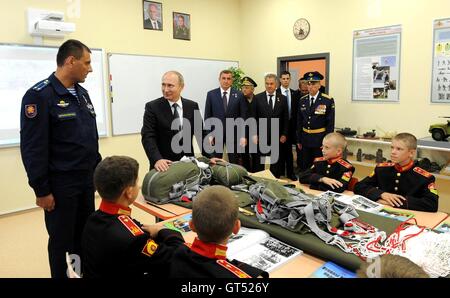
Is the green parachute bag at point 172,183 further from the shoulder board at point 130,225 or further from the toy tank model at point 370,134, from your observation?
the toy tank model at point 370,134

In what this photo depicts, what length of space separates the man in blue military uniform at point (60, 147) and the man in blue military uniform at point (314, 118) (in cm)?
304

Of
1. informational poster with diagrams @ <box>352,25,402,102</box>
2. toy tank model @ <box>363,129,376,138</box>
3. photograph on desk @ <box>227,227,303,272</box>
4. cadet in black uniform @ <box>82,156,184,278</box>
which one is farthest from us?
toy tank model @ <box>363,129,376,138</box>

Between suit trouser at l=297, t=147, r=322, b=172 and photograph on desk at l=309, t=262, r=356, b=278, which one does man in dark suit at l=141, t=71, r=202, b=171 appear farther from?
suit trouser at l=297, t=147, r=322, b=172

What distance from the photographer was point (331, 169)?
8.84 ft

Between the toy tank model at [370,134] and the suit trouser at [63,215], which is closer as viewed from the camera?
the suit trouser at [63,215]

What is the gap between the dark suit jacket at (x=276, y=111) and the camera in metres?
4.99

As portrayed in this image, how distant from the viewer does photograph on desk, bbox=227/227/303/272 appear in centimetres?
150

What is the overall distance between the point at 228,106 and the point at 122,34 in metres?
1.79

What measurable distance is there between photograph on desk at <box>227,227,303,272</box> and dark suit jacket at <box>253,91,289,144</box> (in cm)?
339

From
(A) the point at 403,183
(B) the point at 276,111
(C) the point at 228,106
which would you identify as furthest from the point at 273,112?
(A) the point at 403,183

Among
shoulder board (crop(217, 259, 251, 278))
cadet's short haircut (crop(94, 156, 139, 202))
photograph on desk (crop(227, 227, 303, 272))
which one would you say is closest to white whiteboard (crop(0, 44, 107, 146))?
cadet's short haircut (crop(94, 156, 139, 202))

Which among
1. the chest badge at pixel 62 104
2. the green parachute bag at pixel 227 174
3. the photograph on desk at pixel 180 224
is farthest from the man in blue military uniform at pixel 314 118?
the chest badge at pixel 62 104

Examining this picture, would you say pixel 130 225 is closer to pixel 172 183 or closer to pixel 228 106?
pixel 172 183
